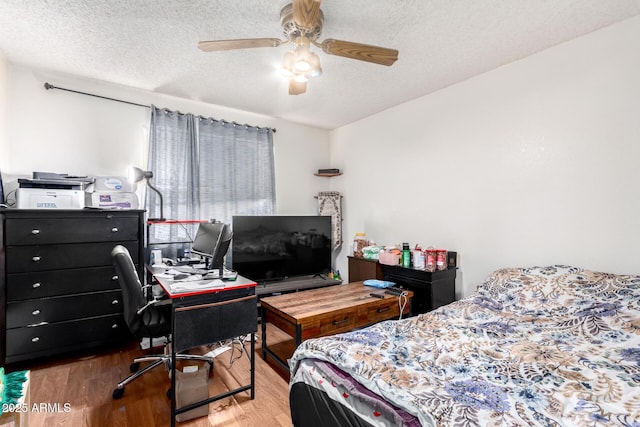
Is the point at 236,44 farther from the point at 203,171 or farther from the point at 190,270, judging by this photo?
the point at 203,171

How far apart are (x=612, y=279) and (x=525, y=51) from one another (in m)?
1.87

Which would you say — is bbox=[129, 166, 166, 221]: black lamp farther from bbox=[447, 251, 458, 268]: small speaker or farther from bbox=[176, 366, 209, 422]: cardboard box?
A: bbox=[447, 251, 458, 268]: small speaker

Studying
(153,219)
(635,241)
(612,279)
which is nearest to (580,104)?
(635,241)

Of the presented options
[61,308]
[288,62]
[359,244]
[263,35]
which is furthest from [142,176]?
[359,244]

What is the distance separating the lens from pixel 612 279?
1.96m

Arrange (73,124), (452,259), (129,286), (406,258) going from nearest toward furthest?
(129,286) < (73,124) < (452,259) < (406,258)

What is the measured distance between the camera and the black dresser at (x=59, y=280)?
7.63ft

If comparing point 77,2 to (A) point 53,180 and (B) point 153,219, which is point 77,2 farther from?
(B) point 153,219

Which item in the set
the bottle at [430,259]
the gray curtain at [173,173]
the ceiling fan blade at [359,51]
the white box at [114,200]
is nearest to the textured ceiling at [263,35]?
the ceiling fan blade at [359,51]

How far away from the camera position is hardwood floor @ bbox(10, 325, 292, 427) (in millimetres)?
1851

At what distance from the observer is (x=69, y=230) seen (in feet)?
8.28

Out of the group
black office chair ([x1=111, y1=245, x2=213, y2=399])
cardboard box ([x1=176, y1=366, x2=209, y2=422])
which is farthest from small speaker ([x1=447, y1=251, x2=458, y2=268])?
black office chair ([x1=111, y1=245, x2=213, y2=399])

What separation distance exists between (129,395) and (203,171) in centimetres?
232

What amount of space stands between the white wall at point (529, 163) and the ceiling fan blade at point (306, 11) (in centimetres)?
204
